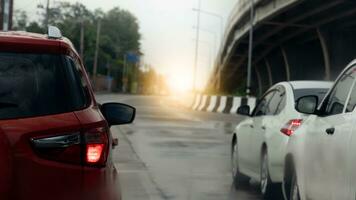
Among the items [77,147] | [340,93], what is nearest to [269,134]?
[340,93]

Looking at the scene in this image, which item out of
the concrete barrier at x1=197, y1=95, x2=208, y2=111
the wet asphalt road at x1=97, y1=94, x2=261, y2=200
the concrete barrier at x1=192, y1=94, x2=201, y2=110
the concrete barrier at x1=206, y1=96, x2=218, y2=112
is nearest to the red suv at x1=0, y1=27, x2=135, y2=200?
the wet asphalt road at x1=97, y1=94, x2=261, y2=200

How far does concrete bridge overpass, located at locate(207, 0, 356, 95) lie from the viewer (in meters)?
41.8

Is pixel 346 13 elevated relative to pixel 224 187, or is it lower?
elevated

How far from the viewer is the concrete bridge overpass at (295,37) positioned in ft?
137

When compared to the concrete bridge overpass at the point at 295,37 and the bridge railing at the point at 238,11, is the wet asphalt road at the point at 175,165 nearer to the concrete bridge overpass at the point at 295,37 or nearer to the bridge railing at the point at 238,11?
the concrete bridge overpass at the point at 295,37

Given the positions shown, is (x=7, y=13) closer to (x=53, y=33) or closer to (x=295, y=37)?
(x=295, y=37)

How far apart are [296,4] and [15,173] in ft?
120

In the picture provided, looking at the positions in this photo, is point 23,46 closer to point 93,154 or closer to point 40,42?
point 40,42

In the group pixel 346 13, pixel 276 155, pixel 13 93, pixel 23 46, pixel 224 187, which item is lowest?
pixel 224 187

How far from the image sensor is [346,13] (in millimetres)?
40188

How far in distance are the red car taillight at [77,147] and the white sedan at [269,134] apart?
4.67 metres

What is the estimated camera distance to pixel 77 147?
153 inches

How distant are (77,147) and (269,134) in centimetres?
Answer: 553

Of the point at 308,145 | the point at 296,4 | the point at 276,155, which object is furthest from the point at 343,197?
the point at 296,4
